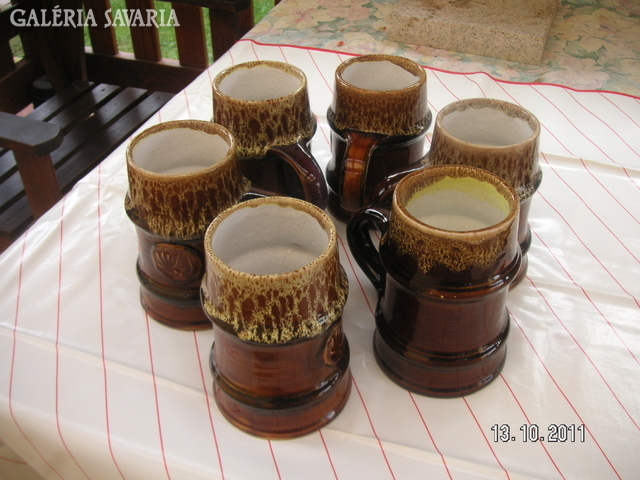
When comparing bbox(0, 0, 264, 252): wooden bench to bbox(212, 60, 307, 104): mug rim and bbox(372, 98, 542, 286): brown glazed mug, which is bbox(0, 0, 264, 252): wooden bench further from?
bbox(372, 98, 542, 286): brown glazed mug

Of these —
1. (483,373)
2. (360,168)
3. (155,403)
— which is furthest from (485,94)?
(155,403)

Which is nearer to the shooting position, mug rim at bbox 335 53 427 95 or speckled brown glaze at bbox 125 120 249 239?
speckled brown glaze at bbox 125 120 249 239

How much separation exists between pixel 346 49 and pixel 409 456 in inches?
30.5

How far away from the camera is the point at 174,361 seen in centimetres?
52

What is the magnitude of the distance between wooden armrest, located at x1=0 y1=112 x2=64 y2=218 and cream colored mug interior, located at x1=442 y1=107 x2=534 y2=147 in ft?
1.75

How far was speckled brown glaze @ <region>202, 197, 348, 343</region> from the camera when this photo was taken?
15.0 inches

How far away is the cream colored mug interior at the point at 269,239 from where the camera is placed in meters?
0.44

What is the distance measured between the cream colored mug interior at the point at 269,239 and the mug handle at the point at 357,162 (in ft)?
0.37

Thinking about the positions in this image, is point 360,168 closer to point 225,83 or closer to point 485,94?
point 225,83

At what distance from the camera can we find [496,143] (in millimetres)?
583

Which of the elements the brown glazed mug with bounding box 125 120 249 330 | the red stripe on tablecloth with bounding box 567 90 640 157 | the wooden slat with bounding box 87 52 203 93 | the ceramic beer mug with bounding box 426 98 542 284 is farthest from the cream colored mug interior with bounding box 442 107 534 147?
the wooden slat with bounding box 87 52 203 93

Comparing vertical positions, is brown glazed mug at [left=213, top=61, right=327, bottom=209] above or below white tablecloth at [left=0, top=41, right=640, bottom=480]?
above

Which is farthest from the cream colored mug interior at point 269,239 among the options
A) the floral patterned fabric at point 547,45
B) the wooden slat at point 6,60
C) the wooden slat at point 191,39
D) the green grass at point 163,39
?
the green grass at point 163,39

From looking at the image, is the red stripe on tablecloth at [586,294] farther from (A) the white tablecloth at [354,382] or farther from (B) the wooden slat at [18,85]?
(B) the wooden slat at [18,85]
